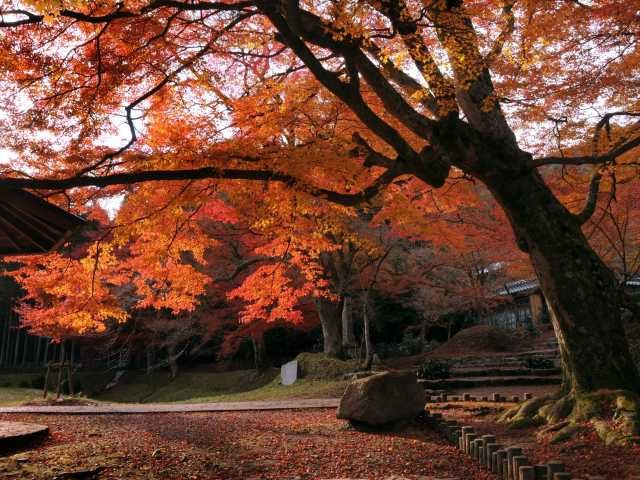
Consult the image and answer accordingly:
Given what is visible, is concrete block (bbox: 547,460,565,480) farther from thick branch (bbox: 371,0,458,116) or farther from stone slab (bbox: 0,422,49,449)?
stone slab (bbox: 0,422,49,449)

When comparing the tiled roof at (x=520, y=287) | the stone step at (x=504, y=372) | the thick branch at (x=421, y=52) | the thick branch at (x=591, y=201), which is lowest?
the stone step at (x=504, y=372)

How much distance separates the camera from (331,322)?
55.9 ft

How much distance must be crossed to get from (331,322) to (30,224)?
1199 centimetres

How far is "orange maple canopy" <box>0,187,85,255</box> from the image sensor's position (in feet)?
17.0

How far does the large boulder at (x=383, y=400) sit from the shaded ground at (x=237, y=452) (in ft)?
0.67

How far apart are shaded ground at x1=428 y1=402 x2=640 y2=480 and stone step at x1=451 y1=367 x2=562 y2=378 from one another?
22.5ft

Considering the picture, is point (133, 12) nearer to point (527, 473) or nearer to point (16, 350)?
point (527, 473)

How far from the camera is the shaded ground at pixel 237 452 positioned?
16.7 feet

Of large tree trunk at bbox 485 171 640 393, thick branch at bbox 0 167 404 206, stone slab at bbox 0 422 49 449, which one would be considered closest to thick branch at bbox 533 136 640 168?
large tree trunk at bbox 485 171 640 393

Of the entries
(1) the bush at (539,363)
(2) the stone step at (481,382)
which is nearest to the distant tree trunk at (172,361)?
(2) the stone step at (481,382)

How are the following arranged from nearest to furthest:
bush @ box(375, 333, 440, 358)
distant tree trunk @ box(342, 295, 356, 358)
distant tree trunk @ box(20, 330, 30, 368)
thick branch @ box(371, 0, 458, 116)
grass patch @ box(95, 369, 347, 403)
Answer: thick branch @ box(371, 0, 458, 116) < distant tree trunk @ box(342, 295, 356, 358) < grass patch @ box(95, 369, 347, 403) < bush @ box(375, 333, 440, 358) < distant tree trunk @ box(20, 330, 30, 368)

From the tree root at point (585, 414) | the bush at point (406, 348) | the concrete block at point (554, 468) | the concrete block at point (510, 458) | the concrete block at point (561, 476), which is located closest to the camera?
the concrete block at point (561, 476)

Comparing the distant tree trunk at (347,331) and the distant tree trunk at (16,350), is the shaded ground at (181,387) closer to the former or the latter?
the distant tree trunk at (347,331)

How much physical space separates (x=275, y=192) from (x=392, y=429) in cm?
370
